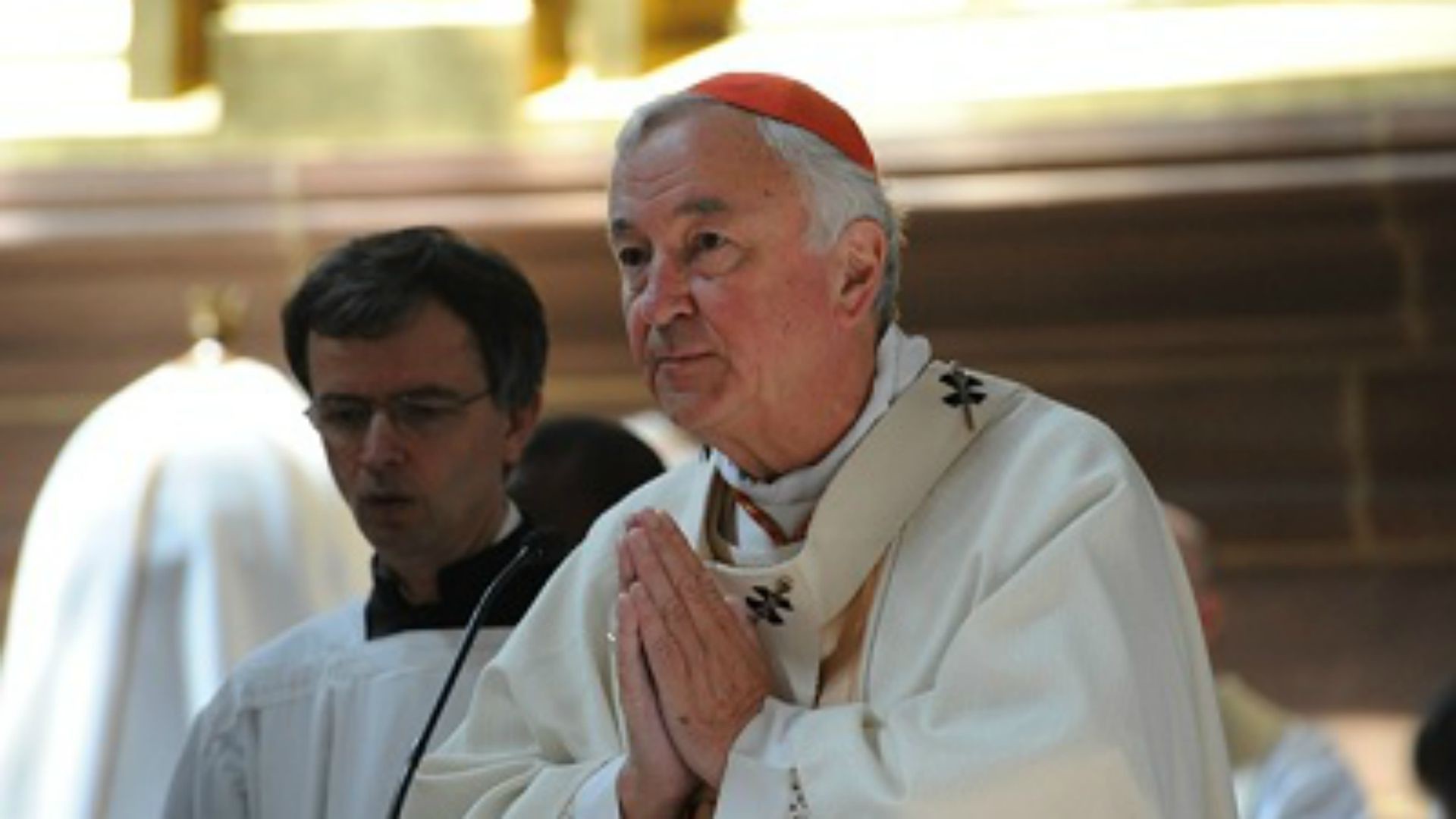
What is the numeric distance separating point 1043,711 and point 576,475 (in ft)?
6.72

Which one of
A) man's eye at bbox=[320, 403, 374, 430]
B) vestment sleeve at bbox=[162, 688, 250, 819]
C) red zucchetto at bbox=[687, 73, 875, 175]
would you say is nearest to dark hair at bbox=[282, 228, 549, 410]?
man's eye at bbox=[320, 403, 374, 430]

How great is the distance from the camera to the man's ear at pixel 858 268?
4.80 metres

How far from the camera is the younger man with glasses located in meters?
5.77

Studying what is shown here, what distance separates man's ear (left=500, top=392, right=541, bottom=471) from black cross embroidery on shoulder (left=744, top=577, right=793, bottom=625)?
1.12 m

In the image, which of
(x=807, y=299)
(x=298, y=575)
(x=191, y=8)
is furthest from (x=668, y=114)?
(x=191, y=8)

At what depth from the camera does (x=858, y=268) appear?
4.82 m

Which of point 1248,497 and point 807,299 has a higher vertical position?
point 807,299

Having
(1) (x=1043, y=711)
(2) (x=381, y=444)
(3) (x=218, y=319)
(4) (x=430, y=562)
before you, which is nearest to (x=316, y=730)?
(4) (x=430, y=562)

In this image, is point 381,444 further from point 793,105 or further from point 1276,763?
point 1276,763

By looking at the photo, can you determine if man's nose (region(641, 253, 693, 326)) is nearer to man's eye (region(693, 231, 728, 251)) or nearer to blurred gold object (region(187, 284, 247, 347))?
man's eye (region(693, 231, 728, 251))

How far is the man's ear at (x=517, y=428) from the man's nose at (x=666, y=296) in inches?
46.1

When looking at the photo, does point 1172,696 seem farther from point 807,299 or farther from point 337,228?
point 337,228

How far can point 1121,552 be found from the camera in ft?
15.1

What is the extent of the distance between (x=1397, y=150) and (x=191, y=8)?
9.85 ft
